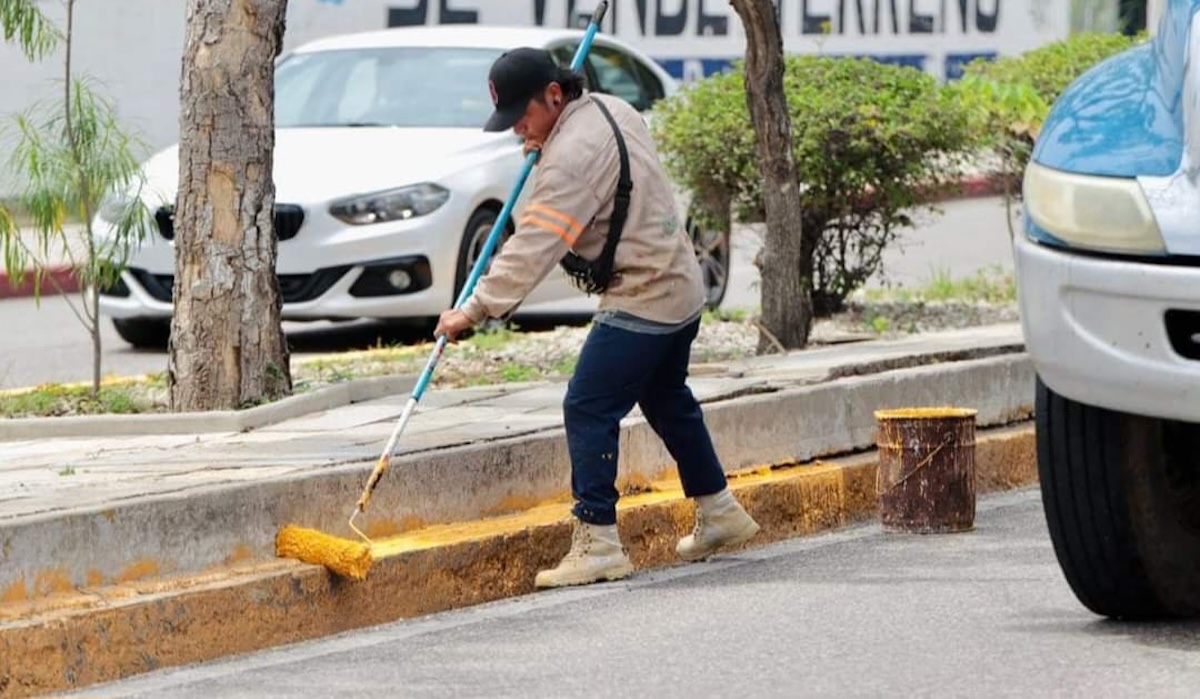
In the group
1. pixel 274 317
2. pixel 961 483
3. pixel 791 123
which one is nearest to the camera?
pixel 961 483

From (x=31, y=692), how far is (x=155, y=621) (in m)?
0.40

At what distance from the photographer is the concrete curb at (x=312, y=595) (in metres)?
5.83

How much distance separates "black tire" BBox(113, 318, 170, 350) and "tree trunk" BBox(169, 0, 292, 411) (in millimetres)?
3740

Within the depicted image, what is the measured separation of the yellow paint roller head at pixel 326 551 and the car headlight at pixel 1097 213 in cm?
200

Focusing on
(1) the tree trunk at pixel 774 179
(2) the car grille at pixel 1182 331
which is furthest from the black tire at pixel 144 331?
(2) the car grille at pixel 1182 331

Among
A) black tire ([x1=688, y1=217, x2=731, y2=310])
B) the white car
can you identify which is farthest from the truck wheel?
black tire ([x1=688, y1=217, x2=731, y2=310])

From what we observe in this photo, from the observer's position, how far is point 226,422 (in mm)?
8094

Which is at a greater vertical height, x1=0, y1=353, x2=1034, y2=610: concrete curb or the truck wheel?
the truck wheel

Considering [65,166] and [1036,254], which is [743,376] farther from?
[1036,254]

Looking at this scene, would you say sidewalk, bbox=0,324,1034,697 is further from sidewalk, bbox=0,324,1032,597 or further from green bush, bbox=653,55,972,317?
green bush, bbox=653,55,972,317

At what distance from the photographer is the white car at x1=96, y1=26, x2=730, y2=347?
37.4ft

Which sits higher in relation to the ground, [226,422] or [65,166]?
[65,166]

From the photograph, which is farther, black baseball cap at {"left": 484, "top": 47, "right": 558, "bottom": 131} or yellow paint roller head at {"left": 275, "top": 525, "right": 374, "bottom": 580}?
black baseball cap at {"left": 484, "top": 47, "right": 558, "bottom": 131}

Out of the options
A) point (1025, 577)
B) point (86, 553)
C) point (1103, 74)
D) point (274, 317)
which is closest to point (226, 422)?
point (274, 317)
